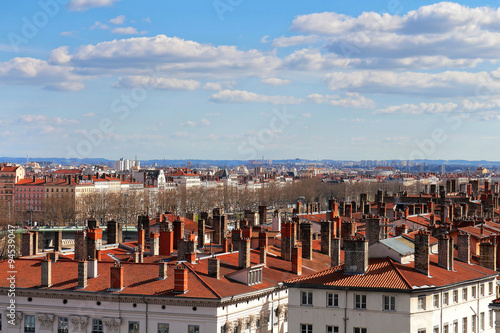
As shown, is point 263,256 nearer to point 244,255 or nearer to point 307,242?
point 244,255

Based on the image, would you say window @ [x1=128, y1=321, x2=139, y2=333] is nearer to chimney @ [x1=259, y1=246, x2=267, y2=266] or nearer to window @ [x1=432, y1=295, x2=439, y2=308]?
chimney @ [x1=259, y1=246, x2=267, y2=266]

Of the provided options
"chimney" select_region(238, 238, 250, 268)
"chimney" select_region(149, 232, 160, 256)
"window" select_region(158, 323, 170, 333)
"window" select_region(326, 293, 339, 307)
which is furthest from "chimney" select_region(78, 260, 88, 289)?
"window" select_region(326, 293, 339, 307)

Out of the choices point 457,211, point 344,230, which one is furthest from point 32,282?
point 457,211

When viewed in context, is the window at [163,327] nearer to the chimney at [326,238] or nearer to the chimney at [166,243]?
the chimney at [166,243]

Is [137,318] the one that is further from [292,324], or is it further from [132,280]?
[292,324]

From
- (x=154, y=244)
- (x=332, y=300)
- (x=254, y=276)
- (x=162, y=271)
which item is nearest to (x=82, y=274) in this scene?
(x=162, y=271)
